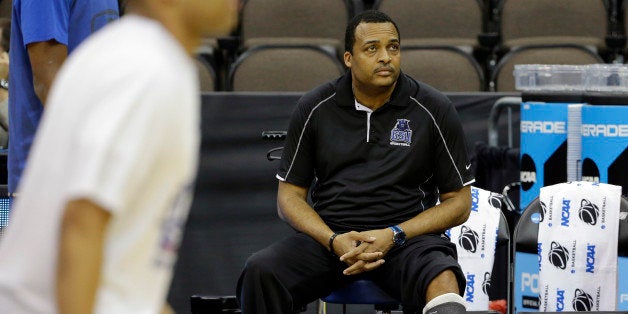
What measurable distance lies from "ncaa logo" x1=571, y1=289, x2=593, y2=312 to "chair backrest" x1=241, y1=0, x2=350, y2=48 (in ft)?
10.6

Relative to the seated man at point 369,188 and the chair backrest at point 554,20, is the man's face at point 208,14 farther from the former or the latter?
the chair backrest at point 554,20

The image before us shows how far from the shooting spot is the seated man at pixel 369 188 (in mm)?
4520

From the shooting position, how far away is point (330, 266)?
15.1 feet

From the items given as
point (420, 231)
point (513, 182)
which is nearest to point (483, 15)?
point (513, 182)

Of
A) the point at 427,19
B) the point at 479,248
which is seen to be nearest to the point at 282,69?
the point at 427,19

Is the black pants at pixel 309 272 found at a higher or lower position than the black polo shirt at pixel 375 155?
lower

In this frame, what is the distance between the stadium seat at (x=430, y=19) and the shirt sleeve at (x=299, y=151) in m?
3.00

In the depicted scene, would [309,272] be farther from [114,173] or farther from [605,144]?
[114,173]

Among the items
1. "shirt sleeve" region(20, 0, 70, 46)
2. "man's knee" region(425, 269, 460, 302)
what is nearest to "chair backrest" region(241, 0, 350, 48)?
"man's knee" region(425, 269, 460, 302)

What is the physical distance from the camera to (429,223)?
4.61 metres

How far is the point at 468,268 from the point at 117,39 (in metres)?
3.71

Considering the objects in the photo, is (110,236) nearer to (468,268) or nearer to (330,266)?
(330,266)

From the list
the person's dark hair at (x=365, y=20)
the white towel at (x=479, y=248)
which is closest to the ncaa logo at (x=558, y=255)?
the white towel at (x=479, y=248)

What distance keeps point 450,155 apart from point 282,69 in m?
2.61
